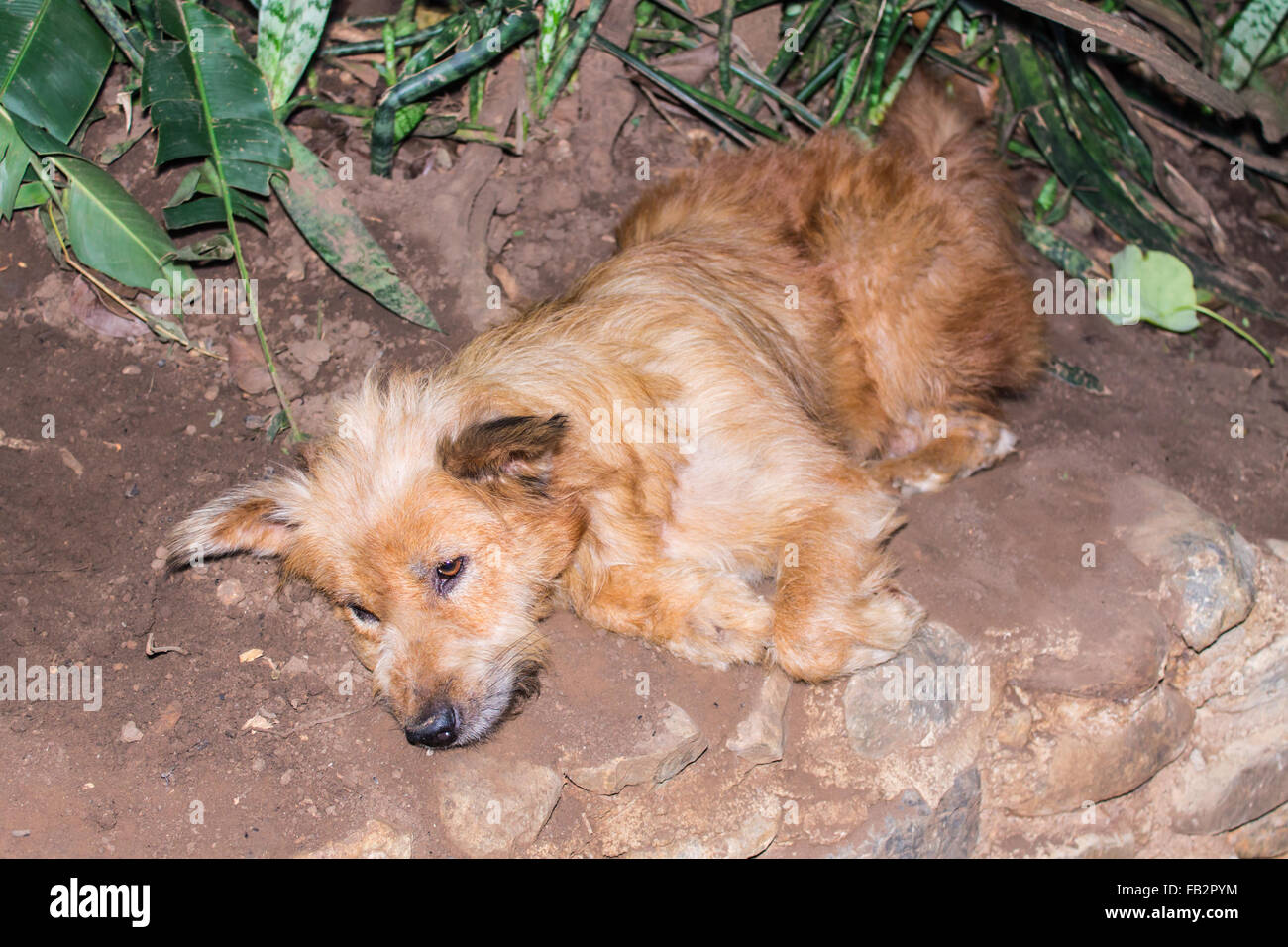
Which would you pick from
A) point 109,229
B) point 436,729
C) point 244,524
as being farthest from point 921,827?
point 109,229

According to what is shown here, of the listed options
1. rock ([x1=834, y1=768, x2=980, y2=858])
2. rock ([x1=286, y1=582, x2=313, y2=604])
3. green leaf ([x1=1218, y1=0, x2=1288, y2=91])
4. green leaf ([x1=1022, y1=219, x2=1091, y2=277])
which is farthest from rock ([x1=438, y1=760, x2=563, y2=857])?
green leaf ([x1=1218, y1=0, x2=1288, y2=91])

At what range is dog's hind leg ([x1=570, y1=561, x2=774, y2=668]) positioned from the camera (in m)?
4.17

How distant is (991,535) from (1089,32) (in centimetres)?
259

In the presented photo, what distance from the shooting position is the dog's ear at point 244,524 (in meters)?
3.97

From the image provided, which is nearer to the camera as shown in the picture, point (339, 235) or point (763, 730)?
point (763, 730)

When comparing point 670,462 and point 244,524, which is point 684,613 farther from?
point 244,524

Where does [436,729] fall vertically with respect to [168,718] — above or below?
above

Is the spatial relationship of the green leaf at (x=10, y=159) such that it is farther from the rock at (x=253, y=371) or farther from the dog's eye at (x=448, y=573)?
the dog's eye at (x=448, y=573)

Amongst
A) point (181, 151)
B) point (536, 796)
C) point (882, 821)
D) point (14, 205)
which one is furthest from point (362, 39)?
point (882, 821)

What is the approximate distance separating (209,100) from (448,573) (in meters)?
2.61

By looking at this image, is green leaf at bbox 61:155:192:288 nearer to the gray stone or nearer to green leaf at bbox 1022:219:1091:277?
the gray stone

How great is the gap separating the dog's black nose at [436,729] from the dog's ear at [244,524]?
93cm

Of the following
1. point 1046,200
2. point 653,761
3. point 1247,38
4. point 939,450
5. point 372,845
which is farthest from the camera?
point 1247,38

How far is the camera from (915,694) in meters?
4.36
